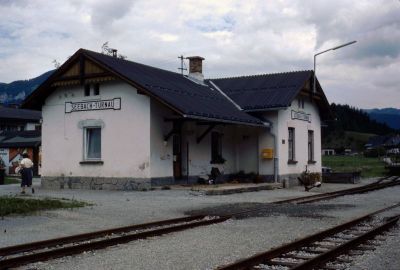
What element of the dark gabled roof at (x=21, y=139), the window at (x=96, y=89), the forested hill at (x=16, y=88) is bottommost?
the dark gabled roof at (x=21, y=139)

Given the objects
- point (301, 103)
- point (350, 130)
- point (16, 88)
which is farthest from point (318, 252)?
point (16, 88)

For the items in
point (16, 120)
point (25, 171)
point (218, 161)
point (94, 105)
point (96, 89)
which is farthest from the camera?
point (16, 120)

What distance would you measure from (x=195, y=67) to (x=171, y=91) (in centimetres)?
668

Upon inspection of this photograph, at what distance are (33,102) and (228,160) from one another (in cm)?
851

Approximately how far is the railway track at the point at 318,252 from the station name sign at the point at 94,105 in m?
11.2

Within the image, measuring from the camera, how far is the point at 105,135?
65.8 ft

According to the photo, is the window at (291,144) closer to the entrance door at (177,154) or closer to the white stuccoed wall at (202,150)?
the white stuccoed wall at (202,150)

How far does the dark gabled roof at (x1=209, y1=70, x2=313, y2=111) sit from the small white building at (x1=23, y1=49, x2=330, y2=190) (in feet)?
0.19

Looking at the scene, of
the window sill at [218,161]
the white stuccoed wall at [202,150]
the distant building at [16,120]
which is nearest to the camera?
the white stuccoed wall at [202,150]

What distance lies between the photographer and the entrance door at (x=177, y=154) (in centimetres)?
2052

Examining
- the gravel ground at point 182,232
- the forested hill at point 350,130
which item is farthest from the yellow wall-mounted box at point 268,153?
the forested hill at point 350,130

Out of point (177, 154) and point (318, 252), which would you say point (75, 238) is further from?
point (177, 154)

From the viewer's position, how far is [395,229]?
10.4 metres

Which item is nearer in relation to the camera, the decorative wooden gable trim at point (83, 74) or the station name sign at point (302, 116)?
the decorative wooden gable trim at point (83, 74)
